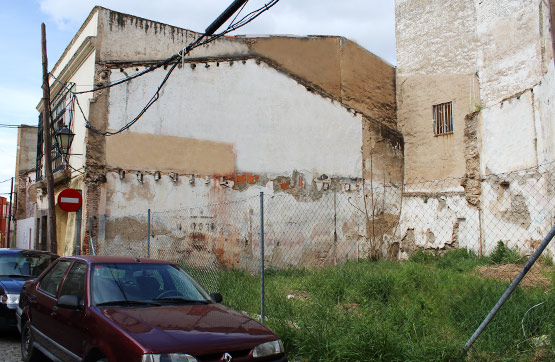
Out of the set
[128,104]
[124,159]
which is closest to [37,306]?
[124,159]

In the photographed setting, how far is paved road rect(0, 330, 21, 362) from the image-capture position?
6.35m

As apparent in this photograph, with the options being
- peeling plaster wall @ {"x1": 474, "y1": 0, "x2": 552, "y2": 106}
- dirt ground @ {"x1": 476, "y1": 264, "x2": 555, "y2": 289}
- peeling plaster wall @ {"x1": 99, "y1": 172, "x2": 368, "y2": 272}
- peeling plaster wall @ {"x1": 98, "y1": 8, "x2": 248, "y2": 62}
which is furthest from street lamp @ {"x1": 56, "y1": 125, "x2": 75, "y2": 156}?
peeling plaster wall @ {"x1": 474, "y1": 0, "x2": 552, "y2": 106}

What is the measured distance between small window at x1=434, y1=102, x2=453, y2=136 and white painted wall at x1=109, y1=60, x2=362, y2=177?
103 inches

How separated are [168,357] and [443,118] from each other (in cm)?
1428

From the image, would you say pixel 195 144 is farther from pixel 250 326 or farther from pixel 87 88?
pixel 250 326

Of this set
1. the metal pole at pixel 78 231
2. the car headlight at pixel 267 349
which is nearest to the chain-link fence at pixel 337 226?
the metal pole at pixel 78 231

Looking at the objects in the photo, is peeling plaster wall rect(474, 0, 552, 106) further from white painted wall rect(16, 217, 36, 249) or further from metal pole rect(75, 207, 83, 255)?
white painted wall rect(16, 217, 36, 249)

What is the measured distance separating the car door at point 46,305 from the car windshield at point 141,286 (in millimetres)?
777

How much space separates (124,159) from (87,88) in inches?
95.8

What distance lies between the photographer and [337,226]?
15469mm

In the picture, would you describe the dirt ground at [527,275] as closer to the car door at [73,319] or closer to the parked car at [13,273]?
the car door at [73,319]

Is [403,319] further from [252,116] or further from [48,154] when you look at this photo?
[48,154]

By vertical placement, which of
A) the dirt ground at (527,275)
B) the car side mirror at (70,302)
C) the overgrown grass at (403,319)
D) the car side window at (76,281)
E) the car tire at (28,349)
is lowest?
the car tire at (28,349)

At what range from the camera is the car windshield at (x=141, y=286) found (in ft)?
15.7
